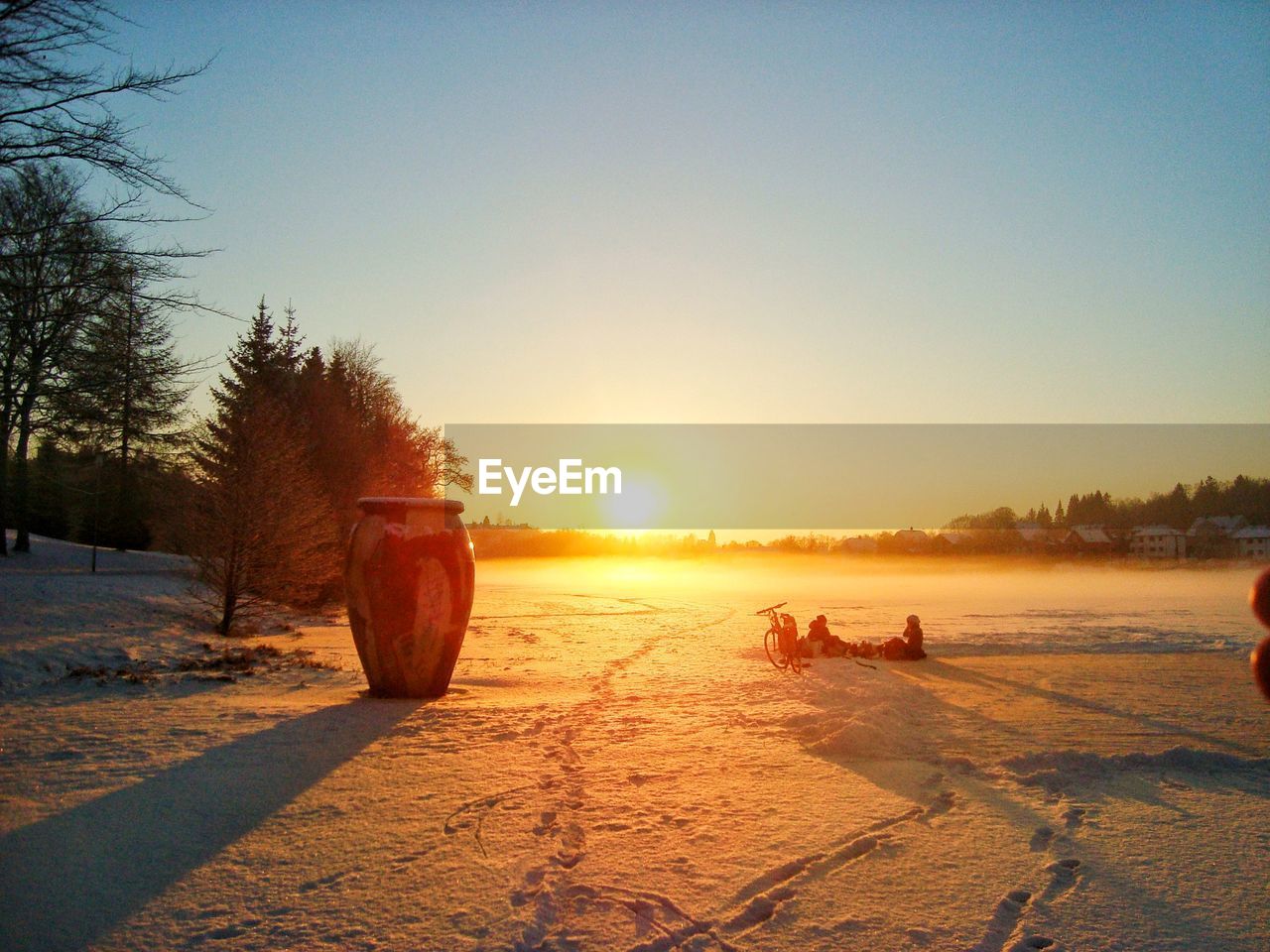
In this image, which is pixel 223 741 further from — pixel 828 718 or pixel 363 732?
pixel 828 718

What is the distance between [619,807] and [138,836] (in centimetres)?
316

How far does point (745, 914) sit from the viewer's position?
472 centimetres

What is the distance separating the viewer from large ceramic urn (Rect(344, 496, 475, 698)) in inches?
412

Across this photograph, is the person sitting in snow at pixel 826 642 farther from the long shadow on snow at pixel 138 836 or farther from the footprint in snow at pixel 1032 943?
the footprint in snow at pixel 1032 943

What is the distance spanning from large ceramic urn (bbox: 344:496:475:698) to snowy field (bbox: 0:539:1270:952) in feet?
1.62

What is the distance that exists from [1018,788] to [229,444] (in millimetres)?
17539

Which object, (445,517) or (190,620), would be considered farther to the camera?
(190,620)

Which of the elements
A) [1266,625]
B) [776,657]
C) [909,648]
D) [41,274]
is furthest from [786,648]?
[1266,625]

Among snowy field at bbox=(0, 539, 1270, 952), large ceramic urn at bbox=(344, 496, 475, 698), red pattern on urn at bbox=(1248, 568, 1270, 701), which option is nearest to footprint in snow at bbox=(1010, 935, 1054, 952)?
snowy field at bbox=(0, 539, 1270, 952)

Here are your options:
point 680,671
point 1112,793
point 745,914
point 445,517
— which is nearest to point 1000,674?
point 680,671

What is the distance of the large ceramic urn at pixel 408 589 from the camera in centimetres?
1046

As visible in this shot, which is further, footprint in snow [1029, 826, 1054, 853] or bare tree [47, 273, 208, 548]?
bare tree [47, 273, 208, 548]

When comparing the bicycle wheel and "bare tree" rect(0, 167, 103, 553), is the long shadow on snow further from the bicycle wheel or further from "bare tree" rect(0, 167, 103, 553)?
the bicycle wheel

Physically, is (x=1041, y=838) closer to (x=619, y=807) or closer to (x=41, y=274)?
(x=619, y=807)
